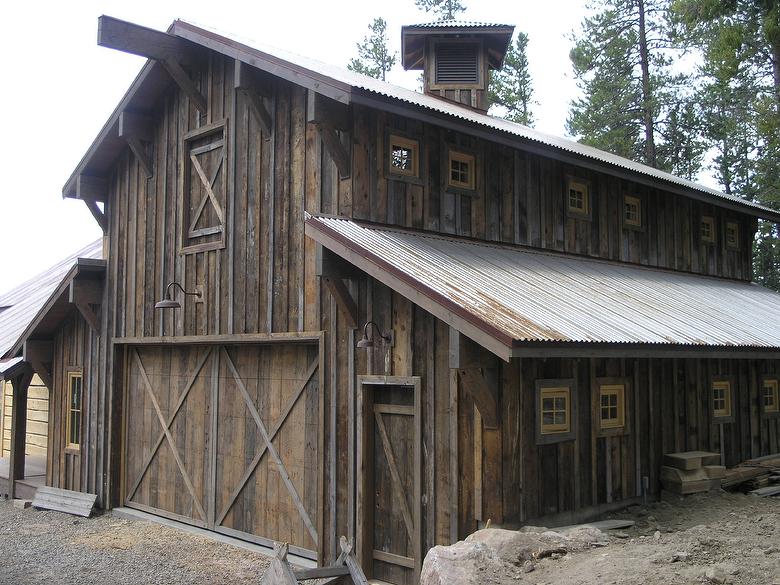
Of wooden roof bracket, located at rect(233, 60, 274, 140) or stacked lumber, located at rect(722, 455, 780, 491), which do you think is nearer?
wooden roof bracket, located at rect(233, 60, 274, 140)

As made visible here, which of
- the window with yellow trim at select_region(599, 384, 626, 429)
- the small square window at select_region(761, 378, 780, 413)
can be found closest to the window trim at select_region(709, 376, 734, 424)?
the small square window at select_region(761, 378, 780, 413)

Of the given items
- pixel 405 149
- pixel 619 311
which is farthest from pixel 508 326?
pixel 405 149

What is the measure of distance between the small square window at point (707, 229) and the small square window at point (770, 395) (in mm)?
3762

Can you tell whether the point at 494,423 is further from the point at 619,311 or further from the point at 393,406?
the point at 619,311

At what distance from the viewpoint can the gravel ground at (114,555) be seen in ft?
33.3

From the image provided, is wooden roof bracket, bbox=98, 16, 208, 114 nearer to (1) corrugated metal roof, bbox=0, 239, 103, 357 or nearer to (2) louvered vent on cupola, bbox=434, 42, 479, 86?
(1) corrugated metal roof, bbox=0, 239, 103, 357

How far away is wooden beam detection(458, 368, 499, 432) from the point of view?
25.8 ft

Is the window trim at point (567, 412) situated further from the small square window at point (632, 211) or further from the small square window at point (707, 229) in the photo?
the small square window at point (707, 229)

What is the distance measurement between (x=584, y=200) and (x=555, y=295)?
4.42 meters

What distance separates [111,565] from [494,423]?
5.70 meters

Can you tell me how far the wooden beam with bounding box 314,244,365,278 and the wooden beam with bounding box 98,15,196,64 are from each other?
16.4 ft

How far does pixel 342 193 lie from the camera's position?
10172 millimetres

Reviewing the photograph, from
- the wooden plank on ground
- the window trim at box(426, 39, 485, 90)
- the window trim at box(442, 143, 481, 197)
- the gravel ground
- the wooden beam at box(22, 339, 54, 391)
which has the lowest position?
the gravel ground

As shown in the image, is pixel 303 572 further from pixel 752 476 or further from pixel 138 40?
pixel 138 40
